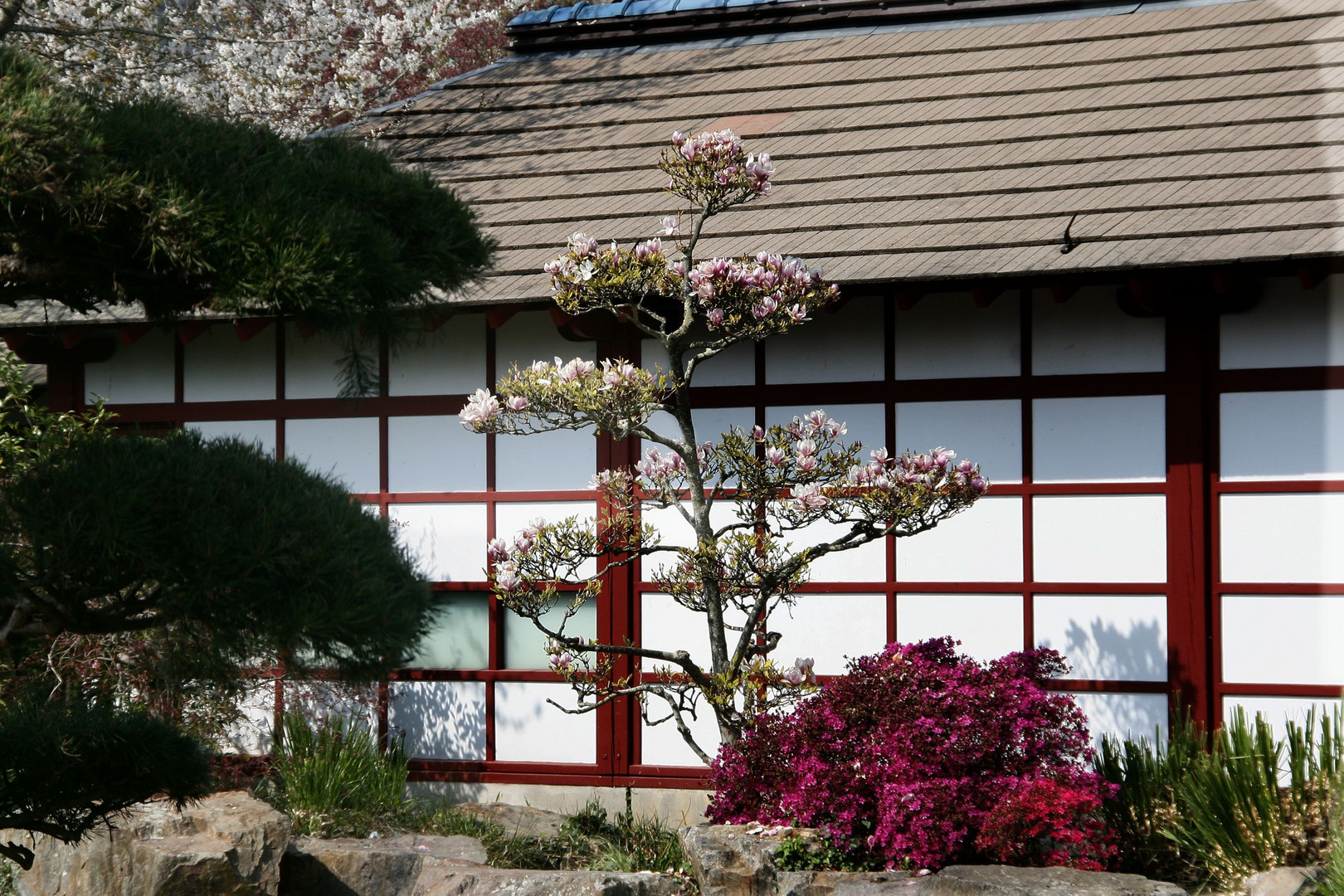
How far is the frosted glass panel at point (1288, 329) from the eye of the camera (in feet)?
21.6

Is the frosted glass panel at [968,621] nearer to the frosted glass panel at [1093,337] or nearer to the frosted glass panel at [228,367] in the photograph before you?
the frosted glass panel at [1093,337]

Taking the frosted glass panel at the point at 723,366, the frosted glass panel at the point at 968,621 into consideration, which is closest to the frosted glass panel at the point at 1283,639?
the frosted glass panel at the point at 968,621

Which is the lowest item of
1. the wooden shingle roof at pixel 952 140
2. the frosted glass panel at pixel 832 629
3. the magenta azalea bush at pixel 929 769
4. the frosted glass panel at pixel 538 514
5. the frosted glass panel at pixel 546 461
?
the magenta azalea bush at pixel 929 769

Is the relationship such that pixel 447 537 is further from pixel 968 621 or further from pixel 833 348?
pixel 968 621

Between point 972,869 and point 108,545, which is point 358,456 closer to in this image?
point 972,869

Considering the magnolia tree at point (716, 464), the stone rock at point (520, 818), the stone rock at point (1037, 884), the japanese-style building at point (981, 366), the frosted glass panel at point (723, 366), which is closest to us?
the stone rock at point (1037, 884)

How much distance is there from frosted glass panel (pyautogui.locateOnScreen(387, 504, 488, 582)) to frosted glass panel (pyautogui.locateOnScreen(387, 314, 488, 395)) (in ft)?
2.36

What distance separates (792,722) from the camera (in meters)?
5.72

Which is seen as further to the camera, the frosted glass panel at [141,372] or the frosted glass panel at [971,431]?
the frosted glass panel at [141,372]

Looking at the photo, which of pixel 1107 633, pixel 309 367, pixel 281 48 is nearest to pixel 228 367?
pixel 309 367

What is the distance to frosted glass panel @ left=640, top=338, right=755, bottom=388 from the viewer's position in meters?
7.48

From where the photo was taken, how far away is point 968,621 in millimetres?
7039

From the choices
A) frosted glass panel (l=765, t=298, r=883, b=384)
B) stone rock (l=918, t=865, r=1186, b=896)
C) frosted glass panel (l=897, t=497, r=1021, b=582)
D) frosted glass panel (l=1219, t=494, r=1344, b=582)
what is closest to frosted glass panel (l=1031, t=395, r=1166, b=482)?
frosted glass panel (l=897, t=497, r=1021, b=582)

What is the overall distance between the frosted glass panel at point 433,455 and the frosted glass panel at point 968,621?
264cm
